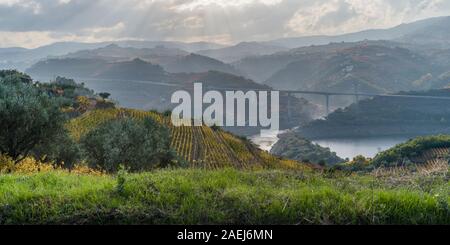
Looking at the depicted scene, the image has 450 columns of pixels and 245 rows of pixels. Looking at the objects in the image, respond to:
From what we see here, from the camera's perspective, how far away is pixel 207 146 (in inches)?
2461

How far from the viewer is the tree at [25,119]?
48.0 ft

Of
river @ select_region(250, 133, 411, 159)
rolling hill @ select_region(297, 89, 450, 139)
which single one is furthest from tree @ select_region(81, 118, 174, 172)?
rolling hill @ select_region(297, 89, 450, 139)

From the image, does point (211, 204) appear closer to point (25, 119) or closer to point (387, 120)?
point (25, 119)

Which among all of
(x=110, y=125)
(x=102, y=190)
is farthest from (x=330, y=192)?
(x=110, y=125)

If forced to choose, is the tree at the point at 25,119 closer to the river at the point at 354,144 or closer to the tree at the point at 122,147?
the tree at the point at 122,147

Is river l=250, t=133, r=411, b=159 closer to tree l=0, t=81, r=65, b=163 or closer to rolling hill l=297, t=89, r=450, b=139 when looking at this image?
rolling hill l=297, t=89, r=450, b=139

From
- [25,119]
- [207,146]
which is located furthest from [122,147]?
[207,146]

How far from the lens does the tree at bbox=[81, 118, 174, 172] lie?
73.9 ft

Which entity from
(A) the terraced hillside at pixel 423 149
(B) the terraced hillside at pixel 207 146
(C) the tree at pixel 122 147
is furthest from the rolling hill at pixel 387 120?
(C) the tree at pixel 122 147

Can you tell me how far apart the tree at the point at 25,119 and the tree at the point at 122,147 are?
5.68 m

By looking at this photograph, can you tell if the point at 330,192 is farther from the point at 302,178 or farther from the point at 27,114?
the point at 27,114

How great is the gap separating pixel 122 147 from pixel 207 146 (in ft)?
130
